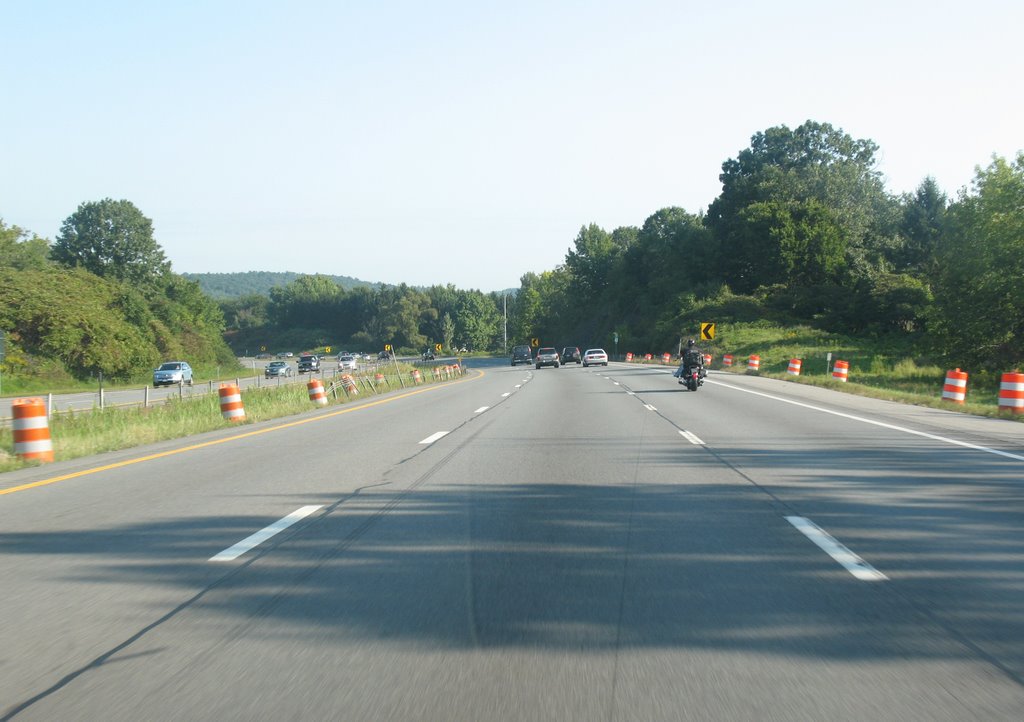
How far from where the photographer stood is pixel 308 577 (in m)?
6.46

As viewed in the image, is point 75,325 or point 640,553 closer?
point 640,553

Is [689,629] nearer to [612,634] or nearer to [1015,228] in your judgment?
[612,634]

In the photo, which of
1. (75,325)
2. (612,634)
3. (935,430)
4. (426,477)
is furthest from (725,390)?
(75,325)

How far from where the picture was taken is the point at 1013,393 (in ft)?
66.8

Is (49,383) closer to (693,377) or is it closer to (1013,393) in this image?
(693,377)

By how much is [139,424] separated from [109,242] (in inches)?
3509

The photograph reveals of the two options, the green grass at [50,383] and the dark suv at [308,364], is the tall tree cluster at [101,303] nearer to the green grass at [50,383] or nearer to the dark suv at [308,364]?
the green grass at [50,383]

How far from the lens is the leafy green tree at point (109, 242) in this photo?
328 ft

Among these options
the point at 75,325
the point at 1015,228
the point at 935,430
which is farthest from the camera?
the point at 75,325

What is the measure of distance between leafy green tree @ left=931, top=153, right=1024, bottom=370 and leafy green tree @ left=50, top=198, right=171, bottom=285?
79.5 metres

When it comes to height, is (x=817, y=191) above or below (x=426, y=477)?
above

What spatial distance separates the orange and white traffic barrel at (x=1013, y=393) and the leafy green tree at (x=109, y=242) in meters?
94.7

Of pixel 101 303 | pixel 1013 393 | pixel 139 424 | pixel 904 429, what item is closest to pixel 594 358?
pixel 101 303

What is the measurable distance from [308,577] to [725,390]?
2677 centimetres
